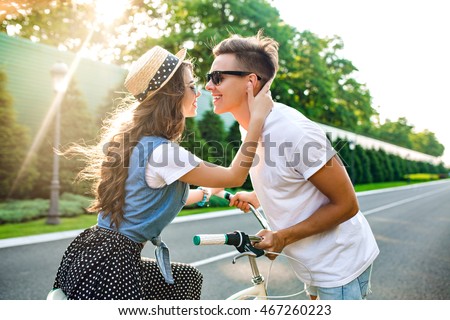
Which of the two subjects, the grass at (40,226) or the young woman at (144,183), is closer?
the young woman at (144,183)

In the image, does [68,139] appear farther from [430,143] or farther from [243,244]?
[430,143]

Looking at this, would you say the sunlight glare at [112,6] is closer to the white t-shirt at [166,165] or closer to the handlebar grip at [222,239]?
the white t-shirt at [166,165]

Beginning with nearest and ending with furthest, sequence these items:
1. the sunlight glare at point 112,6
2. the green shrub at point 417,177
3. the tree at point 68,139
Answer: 1. the sunlight glare at point 112,6
2. the tree at point 68,139
3. the green shrub at point 417,177

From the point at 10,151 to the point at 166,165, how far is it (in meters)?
11.2

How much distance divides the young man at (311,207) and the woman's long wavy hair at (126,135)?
1.47 feet

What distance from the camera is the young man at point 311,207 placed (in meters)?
1.91

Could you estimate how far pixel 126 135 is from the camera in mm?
2098

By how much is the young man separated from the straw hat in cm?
53

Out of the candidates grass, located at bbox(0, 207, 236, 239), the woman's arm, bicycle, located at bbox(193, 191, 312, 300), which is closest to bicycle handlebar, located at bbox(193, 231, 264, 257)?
bicycle, located at bbox(193, 191, 312, 300)

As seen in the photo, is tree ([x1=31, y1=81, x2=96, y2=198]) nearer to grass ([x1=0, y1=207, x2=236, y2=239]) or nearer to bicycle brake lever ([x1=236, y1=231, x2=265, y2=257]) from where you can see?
grass ([x1=0, y1=207, x2=236, y2=239])

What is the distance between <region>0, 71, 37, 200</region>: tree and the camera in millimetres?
11781

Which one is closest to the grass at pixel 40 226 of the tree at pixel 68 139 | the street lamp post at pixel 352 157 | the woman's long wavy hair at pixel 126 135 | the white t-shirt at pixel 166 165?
the tree at pixel 68 139
